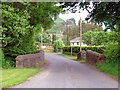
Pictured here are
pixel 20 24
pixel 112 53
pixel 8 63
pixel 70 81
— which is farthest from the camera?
pixel 8 63

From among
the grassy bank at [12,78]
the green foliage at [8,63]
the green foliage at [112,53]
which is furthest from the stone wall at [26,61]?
the green foliage at [112,53]

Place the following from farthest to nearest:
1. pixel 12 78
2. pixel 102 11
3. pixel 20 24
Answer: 1. pixel 20 24
2. pixel 102 11
3. pixel 12 78

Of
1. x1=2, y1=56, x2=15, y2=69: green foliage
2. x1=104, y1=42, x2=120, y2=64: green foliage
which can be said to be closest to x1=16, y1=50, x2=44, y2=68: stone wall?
x1=2, y1=56, x2=15, y2=69: green foliage

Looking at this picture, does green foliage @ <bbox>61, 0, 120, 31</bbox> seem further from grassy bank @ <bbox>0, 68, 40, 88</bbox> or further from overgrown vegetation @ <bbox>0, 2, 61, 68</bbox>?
grassy bank @ <bbox>0, 68, 40, 88</bbox>

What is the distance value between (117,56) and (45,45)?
255 ft

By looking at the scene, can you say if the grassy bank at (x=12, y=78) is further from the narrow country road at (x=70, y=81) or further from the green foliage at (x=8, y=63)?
the green foliage at (x=8, y=63)

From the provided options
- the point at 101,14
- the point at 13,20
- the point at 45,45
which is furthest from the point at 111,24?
the point at 45,45

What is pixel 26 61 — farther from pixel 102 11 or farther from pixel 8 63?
pixel 102 11

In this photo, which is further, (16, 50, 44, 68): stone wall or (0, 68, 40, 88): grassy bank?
(16, 50, 44, 68): stone wall

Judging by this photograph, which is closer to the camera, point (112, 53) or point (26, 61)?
point (112, 53)

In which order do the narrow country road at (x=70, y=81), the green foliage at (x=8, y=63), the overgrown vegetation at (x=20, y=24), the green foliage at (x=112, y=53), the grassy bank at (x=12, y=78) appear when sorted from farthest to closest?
the green foliage at (x=8, y=63), the overgrown vegetation at (x=20, y=24), the green foliage at (x=112, y=53), the grassy bank at (x=12, y=78), the narrow country road at (x=70, y=81)

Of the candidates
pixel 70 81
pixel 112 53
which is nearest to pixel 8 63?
pixel 112 53

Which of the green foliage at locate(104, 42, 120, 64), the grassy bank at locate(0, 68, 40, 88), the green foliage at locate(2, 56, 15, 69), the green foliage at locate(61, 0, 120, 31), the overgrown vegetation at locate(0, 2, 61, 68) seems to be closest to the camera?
the grassy bank at locate(0, 68, 40, 88)

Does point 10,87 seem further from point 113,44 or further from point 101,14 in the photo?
point 113,44
